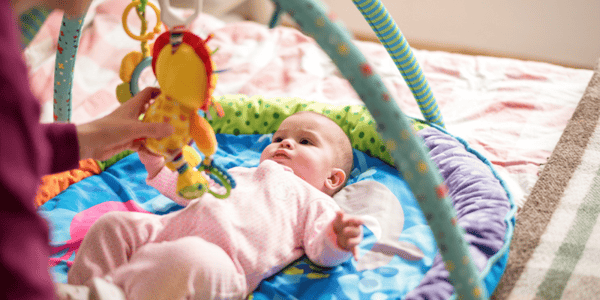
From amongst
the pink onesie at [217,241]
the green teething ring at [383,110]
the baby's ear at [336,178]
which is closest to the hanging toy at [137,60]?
the pink onesie at [217,241]

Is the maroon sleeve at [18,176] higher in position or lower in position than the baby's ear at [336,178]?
higher

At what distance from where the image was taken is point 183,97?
0.60 meters

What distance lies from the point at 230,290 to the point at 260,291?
0.32 ft

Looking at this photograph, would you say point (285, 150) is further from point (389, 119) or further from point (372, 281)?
point (389, 119)

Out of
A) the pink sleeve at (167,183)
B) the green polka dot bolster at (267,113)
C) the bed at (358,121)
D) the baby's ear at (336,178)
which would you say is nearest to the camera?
the bed at (358,121)

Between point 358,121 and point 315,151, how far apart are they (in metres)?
0.24

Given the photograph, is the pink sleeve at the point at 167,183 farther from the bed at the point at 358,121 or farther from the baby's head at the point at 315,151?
the baby's head at the point at 315,151

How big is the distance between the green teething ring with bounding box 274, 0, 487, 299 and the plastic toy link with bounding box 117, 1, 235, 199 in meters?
0.16

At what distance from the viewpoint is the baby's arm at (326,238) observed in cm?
71

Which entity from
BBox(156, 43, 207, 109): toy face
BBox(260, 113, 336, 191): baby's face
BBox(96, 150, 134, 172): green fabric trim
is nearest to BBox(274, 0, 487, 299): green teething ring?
BBox(156, 43, 207, 109): toy face

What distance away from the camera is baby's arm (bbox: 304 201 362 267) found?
712 mm

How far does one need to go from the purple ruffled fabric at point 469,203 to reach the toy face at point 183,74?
0.47m

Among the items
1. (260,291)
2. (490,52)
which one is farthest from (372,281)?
(490,52)

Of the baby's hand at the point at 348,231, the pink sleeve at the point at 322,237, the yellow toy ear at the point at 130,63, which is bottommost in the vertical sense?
the pink sleeve at the point at 322,237
